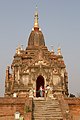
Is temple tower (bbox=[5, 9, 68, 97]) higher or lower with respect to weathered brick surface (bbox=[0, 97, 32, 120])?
higher

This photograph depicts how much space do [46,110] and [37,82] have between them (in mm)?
9876

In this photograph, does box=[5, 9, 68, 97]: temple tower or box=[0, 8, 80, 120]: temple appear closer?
box=[0, 8, 80, 120]: temple

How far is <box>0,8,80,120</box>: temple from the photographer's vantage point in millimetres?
18203

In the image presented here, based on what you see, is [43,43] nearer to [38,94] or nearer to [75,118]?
[38,94]

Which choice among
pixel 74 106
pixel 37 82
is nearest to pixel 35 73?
pixel 37 82

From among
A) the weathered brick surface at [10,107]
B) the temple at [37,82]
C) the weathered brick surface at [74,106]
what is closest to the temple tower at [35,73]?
the temple at [37,82]

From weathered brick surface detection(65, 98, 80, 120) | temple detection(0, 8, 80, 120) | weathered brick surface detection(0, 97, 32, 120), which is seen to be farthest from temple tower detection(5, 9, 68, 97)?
weathered brick surface detection(0, 97, 32, 120)

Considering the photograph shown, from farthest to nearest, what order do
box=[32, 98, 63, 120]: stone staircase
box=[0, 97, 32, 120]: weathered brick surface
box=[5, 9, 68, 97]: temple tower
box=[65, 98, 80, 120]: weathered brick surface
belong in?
box=[5, 9, 68, 97]: temple tower < box=[65, 98, 80, 120]: weathered brick surface < box=[0, 97, 32, 120]: weathered brick surface < box=[32, 98, 63, 120]: stone staircase

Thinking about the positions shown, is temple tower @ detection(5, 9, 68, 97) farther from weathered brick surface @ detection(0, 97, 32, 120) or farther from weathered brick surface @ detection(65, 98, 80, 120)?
weathered brick surface @ detection(0, 97, 32, 120)

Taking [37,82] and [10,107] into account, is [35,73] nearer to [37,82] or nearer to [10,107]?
[37,82]

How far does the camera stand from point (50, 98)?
1997 centimetres

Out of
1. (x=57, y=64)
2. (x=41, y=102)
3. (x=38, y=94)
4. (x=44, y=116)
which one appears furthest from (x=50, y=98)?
(x=57, y=64)

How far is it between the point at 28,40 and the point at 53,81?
24.7ft

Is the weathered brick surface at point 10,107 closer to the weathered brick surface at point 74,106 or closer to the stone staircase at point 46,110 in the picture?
the stone staircase at point 46,110
